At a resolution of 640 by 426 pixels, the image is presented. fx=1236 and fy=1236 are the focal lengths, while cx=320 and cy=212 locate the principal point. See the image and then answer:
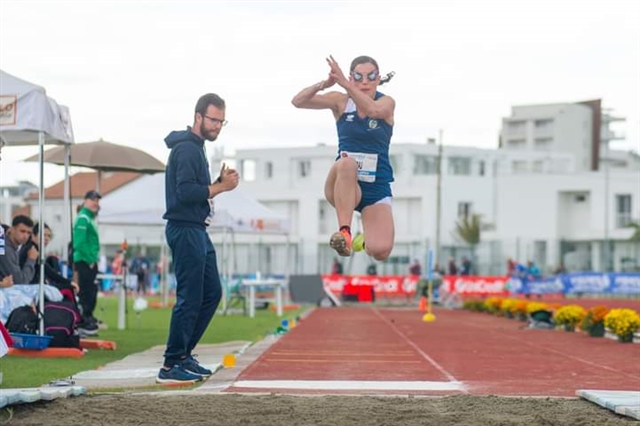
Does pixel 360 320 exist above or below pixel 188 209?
below

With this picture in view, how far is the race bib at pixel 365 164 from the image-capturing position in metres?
9.83

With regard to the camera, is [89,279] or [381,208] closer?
[381,208]

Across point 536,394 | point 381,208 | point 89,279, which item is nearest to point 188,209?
point 381,208

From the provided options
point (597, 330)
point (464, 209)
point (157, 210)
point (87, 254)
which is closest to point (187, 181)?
point (87, 254)

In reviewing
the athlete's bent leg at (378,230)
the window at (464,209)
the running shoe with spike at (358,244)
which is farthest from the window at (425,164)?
the athlete's bent leg at (378,230)

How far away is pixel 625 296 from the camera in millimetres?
53344

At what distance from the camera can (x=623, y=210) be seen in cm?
8294

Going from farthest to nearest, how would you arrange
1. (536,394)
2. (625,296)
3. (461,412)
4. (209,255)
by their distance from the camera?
(625,296), (209,255), (536,394), (461,412)

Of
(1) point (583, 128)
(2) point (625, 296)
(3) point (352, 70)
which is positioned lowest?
(2) point (625, 296)

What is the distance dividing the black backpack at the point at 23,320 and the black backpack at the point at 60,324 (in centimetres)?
16

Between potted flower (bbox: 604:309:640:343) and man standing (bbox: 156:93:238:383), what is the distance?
1123 cm

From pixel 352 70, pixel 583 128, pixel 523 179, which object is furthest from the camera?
pixel 583 128

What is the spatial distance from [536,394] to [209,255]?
331 centimetres

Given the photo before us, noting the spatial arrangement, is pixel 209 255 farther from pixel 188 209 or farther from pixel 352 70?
pixel 352 70
